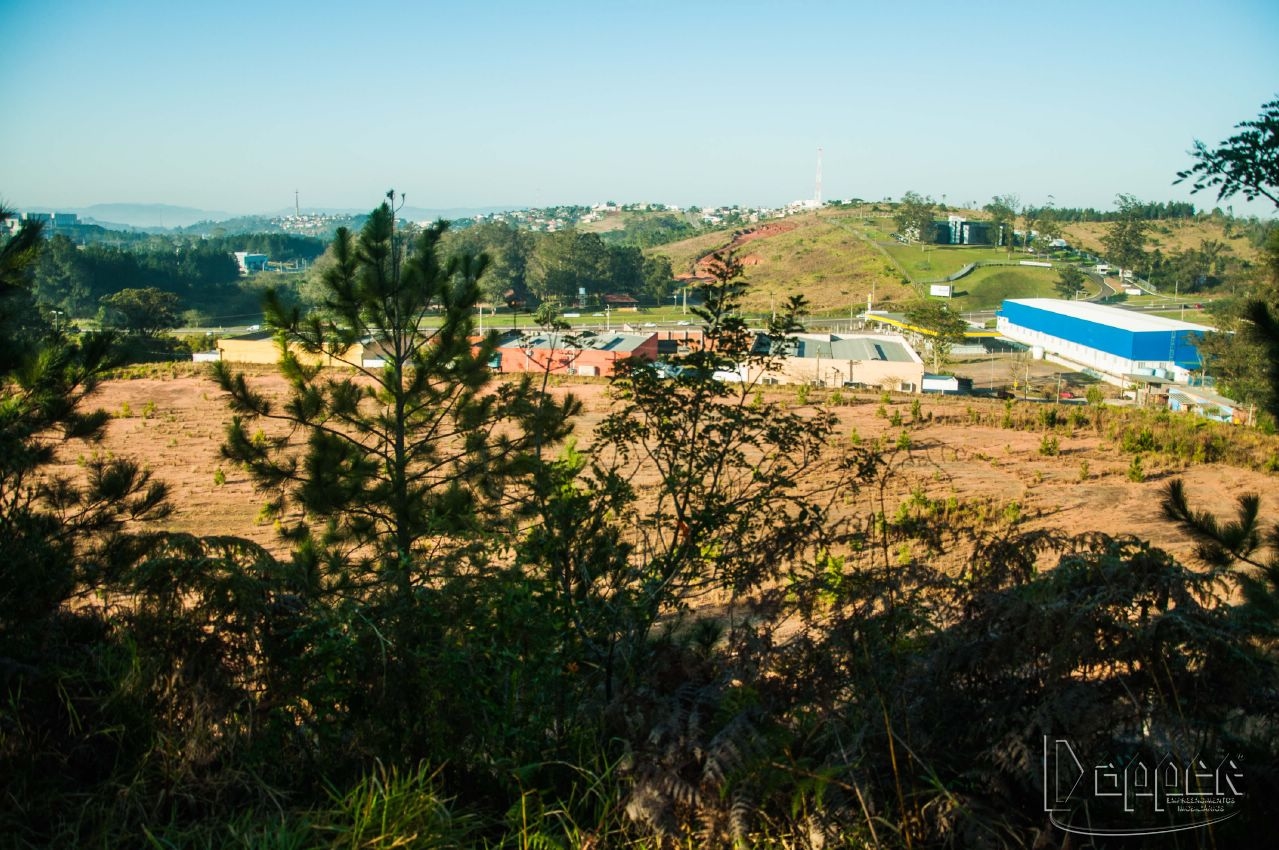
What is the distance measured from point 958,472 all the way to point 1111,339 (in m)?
22.3

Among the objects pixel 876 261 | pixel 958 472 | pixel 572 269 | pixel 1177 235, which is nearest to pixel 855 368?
pixel 958 472

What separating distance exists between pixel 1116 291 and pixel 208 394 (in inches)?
2163

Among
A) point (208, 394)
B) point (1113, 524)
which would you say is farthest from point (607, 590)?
point (208, 394)

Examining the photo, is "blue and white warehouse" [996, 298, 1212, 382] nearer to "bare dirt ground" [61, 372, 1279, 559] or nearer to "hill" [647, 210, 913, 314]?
"hill" [647, 210, 913, 314]

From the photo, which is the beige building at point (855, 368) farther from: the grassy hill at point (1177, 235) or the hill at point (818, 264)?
the grassy hill at point (1177, 235)

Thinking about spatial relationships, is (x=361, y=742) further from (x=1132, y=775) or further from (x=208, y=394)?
(x=208, y=394)

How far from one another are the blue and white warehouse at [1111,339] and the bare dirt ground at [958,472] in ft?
43.4

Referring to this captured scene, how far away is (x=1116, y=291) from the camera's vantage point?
5934cm

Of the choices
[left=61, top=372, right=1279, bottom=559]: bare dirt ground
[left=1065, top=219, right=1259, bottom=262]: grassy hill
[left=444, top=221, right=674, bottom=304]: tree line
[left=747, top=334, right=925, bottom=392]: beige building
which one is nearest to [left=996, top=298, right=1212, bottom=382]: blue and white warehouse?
[left=747, top=334, right=925, bottom=392]: beige building

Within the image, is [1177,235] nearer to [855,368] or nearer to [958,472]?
[855,368]

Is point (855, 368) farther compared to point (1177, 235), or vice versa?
point (1177, 235)

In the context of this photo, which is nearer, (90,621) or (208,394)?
(90,621)

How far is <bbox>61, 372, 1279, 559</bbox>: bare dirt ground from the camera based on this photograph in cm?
1327

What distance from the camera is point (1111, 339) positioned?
3472 cm
